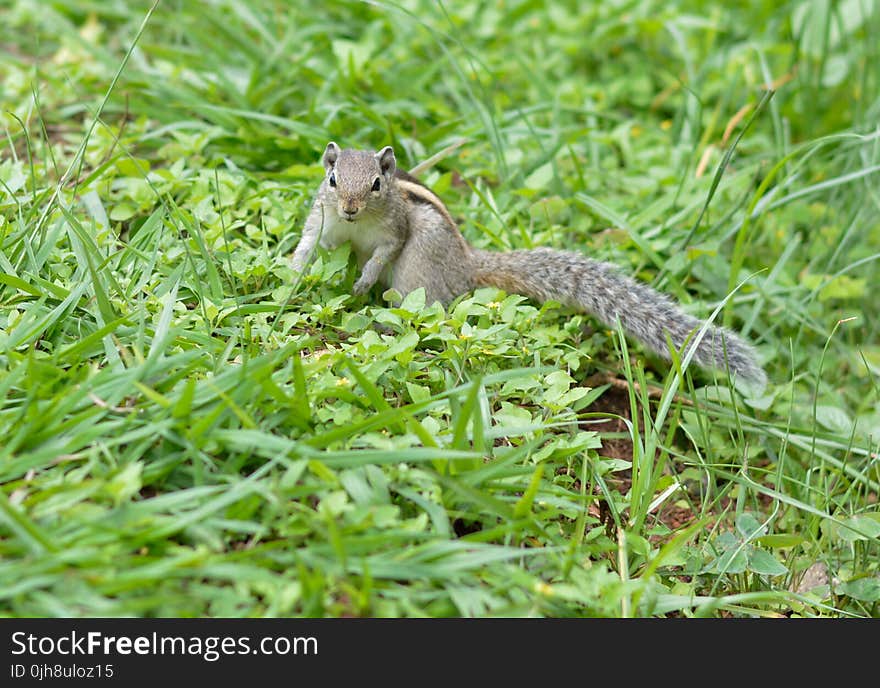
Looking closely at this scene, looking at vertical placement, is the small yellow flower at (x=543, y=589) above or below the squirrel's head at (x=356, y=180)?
below

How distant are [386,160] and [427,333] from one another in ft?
2.75

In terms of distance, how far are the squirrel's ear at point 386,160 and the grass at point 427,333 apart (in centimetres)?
46

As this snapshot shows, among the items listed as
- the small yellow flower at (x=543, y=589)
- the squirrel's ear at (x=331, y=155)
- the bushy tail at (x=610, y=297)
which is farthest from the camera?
the squirrel's ear at (x=331, y=155)

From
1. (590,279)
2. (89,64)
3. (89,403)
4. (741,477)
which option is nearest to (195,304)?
(89,403)

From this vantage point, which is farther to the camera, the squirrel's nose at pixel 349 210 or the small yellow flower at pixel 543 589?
the squirrel's nose at pixel 349 210

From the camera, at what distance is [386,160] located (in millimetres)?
3814

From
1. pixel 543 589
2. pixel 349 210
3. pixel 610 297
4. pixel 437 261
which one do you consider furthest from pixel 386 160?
pixel 543 589

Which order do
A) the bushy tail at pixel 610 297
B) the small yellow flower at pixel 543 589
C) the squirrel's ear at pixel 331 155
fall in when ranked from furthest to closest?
1. the squirrel's ear at pixel 331 155
2. the bushy tail at pixel 610 297
3. the small yellow flower at pixel 543 589

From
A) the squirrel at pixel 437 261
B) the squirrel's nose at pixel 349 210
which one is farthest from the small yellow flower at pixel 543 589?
the squirrel's nose at pixel 349 210

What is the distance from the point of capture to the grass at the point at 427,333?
2484 mm

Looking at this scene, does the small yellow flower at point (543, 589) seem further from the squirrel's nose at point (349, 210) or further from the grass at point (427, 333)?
the squirrel's nose at point (349, 210)

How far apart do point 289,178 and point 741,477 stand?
234 cm

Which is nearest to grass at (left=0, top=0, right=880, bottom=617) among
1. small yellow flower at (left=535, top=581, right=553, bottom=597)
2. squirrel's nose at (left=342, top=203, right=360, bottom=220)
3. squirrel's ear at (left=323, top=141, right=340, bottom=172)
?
small yellow flower at (left=535, top=581, right=553, bottom=597)

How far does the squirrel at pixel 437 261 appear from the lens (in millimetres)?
3635
